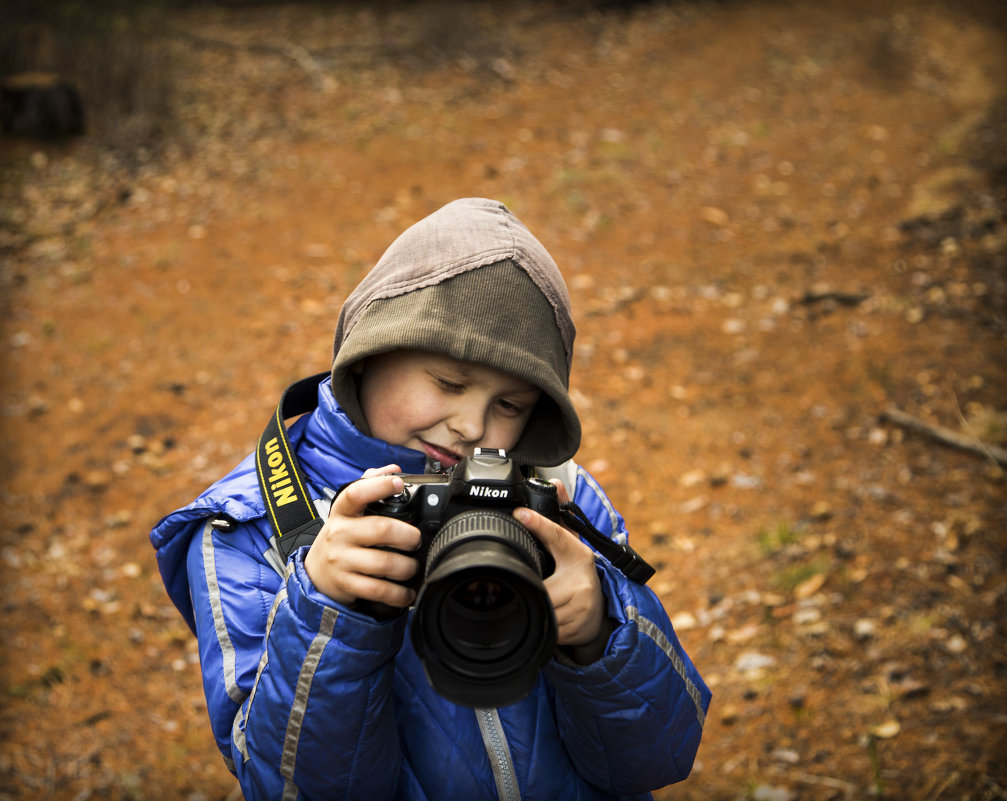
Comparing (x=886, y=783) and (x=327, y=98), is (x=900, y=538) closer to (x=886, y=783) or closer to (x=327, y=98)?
(x=886, y=783)

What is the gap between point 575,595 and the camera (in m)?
1.42

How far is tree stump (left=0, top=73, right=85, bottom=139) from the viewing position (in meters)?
6.52

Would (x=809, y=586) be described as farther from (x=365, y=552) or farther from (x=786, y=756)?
(x=365, y=552)

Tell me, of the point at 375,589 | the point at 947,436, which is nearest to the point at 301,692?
the point at 375,589

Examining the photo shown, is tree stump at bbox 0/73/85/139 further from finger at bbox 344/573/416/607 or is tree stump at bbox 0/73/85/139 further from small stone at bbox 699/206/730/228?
finger at bbox 344/573/416/607

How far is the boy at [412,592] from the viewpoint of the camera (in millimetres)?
1338

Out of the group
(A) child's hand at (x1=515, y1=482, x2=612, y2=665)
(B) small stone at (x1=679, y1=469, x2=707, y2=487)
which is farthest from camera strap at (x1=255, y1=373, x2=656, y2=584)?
(B) small stone at (x1=679, y1=469, x2=707, y2=487)

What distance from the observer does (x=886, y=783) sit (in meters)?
2.59

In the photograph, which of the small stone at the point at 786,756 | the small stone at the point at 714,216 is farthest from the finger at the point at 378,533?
the small stone at the point at 714,216

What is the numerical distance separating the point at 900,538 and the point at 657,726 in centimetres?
252

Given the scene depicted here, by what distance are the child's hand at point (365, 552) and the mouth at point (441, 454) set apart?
1.23 feet

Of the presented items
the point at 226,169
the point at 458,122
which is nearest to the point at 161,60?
the point at 226,169

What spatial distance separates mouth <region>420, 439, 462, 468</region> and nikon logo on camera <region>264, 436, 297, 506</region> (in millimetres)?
304

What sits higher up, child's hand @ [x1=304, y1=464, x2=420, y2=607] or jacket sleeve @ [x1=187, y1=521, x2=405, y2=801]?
child's hand @ [x1=304, y1=464, x2=420, y2=607]
